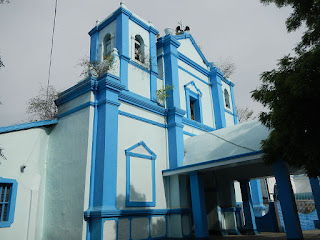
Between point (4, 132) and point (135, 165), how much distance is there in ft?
14.5

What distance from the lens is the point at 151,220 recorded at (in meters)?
9.43

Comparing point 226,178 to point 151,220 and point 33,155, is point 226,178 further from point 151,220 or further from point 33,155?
point 33,155

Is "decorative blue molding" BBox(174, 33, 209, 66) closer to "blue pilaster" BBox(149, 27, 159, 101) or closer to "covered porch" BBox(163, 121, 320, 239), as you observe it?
"blue pilaster" BBox(149, 27, 159, 101)

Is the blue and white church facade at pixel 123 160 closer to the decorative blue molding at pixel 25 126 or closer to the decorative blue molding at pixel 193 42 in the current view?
the decorative blue molding at pixel 25 126

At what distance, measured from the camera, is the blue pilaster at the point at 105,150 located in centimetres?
805

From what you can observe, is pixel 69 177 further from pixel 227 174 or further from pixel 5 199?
pixel 227 174

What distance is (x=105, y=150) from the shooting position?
8.56 metres

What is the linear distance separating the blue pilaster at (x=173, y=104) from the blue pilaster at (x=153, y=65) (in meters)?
0.52

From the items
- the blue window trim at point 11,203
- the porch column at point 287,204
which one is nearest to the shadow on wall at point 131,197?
the blue window trim at point 11,203

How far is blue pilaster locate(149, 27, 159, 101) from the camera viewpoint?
1180 cm

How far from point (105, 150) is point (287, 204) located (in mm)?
5480

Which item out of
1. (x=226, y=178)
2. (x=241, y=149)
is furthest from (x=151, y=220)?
(x=226, y=178)

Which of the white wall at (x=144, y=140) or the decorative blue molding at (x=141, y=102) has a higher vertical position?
the decorative blue molding at (x=141, y=102)

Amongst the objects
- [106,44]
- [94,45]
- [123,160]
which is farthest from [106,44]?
[123,160]
